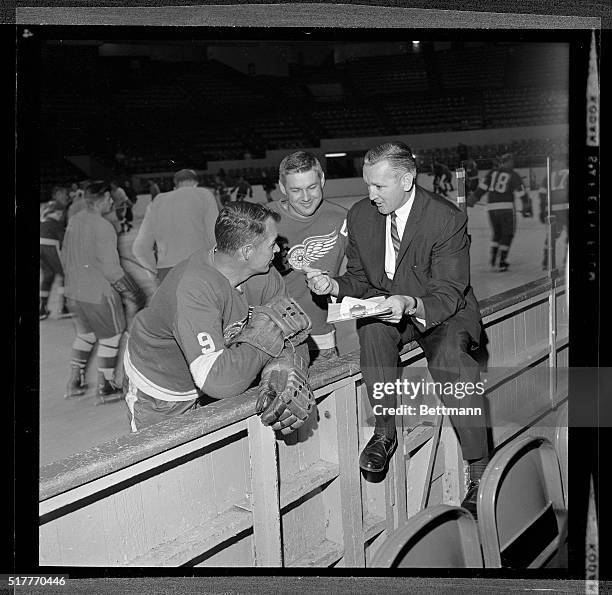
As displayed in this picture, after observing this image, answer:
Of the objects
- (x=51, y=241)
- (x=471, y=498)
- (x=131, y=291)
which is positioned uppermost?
(x=51, y=241)

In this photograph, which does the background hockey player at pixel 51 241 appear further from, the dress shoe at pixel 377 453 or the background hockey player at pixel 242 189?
the dress shoe at pixel 377 453

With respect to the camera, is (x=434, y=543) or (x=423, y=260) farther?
(x=423, y=260)

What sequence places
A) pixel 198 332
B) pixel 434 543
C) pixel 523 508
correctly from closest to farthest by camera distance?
pixel 434 543
pixel 523 508
pixel 198 332

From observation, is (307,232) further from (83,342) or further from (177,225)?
(83,342)

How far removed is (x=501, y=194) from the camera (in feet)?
5.02

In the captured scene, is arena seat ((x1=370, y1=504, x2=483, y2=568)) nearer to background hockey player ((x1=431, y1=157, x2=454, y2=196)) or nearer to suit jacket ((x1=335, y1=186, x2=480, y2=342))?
suit jacket ((x1=335, y1=186, x2=480, y2=342))

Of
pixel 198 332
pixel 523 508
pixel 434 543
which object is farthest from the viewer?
pixel 198 332

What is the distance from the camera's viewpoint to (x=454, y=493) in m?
1.62

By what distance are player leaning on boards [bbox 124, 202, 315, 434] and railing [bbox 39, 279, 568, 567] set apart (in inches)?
2.0

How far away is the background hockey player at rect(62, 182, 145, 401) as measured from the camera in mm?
1484

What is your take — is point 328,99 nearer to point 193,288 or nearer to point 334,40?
point 334,40

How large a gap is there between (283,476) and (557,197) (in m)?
0.86

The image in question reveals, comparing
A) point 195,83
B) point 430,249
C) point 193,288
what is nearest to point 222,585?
point 193,288

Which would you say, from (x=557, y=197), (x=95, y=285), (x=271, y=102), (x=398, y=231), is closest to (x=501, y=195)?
(x=557, y=197)
